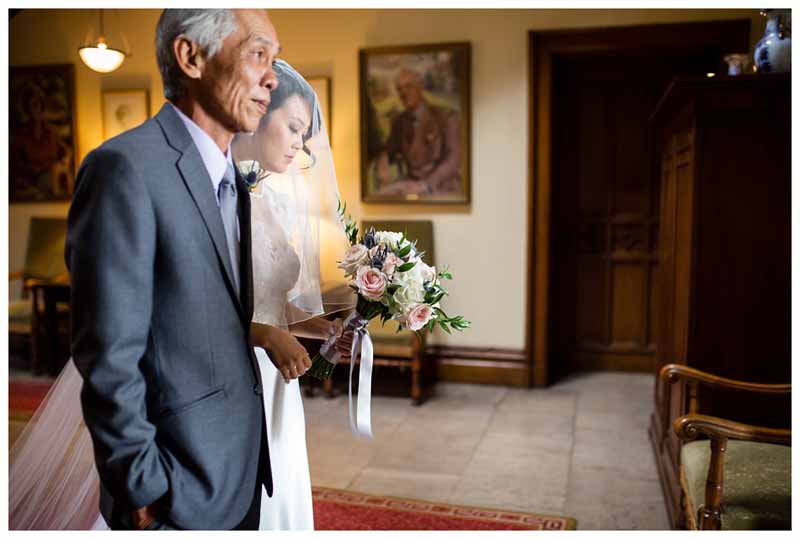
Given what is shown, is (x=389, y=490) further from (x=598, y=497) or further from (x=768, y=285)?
(x=768, y=285)

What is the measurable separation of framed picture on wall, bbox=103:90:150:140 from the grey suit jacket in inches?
94.3

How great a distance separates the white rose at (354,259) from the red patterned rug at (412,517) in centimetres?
178

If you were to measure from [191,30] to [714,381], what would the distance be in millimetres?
2183

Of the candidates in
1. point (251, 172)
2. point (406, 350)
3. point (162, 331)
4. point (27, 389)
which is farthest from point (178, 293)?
point (27, 389)

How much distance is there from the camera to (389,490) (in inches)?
135

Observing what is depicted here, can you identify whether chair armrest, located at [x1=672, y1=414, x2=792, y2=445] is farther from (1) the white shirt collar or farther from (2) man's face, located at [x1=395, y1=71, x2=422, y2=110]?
(2) man's face, located at [x1=395, y1=71, x2=422, y2=110]

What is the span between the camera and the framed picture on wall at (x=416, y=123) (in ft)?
16.8

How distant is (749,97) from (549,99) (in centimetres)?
248

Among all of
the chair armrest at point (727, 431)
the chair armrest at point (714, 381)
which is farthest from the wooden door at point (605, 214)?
the chair armrest at point (727, 431)

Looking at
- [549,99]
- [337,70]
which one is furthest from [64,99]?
[549,99]

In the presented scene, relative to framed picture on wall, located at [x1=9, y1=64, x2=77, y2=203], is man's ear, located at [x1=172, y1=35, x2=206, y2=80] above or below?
below

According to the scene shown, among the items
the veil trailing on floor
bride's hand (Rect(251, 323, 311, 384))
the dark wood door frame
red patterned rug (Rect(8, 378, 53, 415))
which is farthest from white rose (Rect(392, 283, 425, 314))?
the dark wood door frame

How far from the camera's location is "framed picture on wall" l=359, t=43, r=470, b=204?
5117 mm

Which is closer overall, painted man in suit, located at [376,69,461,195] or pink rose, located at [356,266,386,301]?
pink rose, located at [356,266,386,301]
